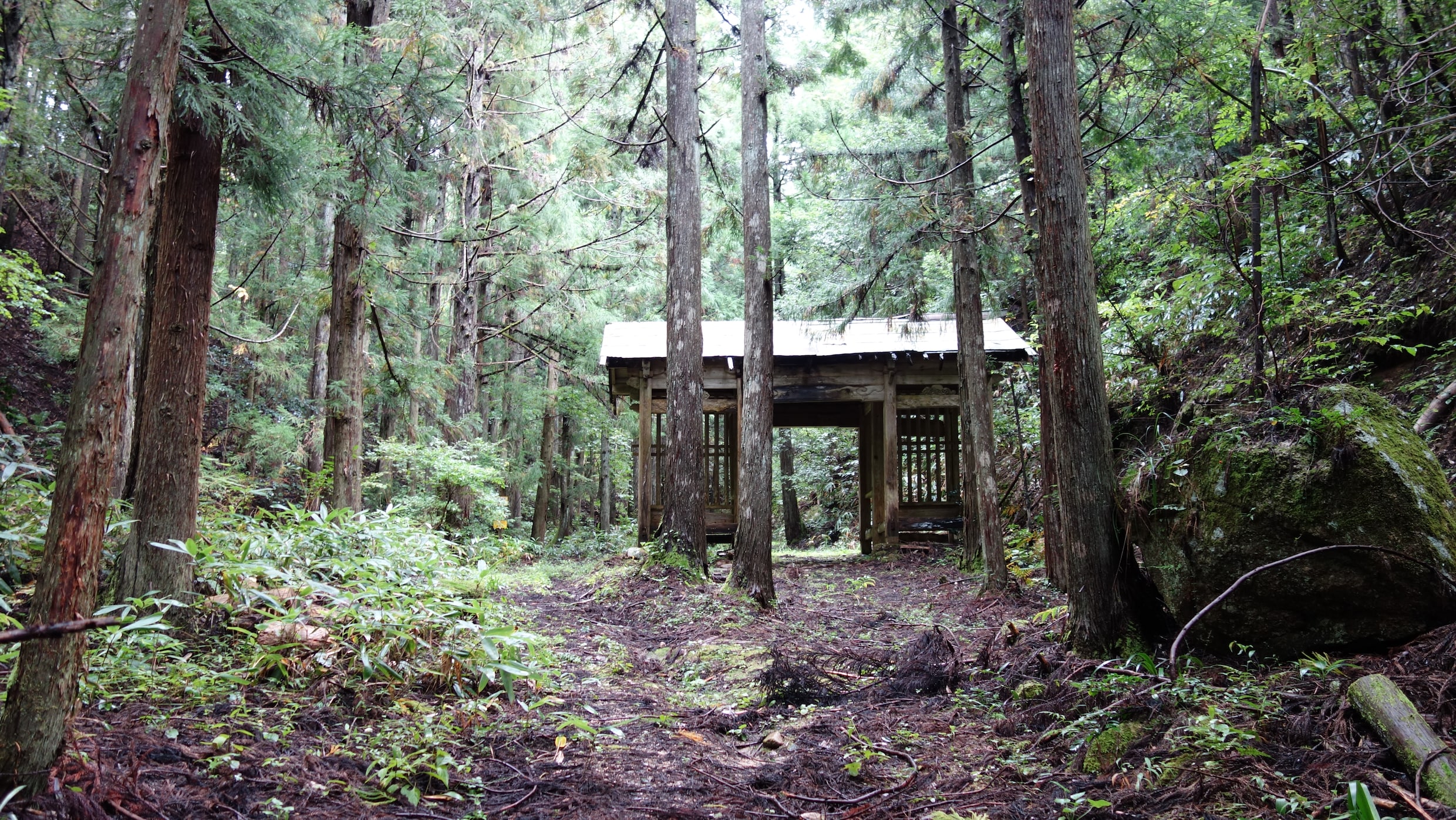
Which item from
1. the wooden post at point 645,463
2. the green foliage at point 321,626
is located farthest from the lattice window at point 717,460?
the green foliage at point 321,626

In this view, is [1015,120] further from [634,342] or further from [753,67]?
[634,342]

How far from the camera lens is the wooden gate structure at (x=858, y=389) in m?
13.4

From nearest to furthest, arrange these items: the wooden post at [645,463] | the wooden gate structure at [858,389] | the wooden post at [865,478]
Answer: the wooden post at [645,463], the wooden gate structure at [858,389], the wooden post at [865,478]

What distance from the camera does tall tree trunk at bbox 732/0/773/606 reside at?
798 centimetres

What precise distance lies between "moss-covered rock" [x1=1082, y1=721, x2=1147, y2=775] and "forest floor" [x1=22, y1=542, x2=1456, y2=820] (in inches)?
0.5

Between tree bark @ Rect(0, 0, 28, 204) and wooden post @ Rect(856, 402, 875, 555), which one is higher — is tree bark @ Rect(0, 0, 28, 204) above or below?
above

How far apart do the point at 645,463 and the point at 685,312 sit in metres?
4.49

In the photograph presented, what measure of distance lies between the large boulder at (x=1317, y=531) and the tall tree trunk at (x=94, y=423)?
4.78 meters

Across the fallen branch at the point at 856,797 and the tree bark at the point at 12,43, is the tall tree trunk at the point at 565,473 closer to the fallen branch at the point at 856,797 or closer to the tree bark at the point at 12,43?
the tree bark at the point at 12,43

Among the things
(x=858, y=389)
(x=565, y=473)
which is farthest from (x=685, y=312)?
(x=565, y=473)

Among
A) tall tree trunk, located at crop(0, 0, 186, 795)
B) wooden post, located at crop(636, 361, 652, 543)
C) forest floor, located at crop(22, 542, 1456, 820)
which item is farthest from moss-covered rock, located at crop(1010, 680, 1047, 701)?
wooden post, located at crop(636, 361, 652, 543)

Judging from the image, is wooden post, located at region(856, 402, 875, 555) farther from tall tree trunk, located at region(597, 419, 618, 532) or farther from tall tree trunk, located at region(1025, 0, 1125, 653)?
tall tree trunk, located at region(1025, 0, 1125, 653)

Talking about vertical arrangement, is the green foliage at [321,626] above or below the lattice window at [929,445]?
below

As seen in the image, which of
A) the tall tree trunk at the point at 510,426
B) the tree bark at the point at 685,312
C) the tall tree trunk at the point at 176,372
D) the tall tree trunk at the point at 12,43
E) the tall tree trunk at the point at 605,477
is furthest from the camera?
the tall tree trunk at the point at 605,477
